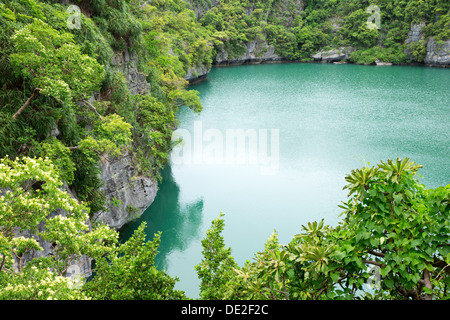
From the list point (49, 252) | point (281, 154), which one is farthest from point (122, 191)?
point (281, 154)

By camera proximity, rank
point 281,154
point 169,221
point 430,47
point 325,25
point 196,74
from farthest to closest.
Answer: point 325,25
point 430,47
point 196,74
point 281,154
point 169,221

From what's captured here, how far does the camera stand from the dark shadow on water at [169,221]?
11467 millimetres

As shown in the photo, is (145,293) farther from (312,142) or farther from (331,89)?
(331,89)

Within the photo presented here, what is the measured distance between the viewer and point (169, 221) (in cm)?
1288

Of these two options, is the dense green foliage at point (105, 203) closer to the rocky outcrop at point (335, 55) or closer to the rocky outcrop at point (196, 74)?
the rocky outcrop at point (196, 74)

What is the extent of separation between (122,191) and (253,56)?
46.4m

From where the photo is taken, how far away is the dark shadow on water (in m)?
11.5

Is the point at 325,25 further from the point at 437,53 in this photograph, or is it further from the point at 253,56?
the point at 437,53

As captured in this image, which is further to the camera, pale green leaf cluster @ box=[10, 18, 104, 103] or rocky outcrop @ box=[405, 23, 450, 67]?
rocky outcrop @ box=[405, 23, 450, 67]

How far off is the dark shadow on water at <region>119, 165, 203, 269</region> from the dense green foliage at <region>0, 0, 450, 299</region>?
5.09ft

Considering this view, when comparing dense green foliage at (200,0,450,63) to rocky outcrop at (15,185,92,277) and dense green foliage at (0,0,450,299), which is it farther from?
rocky outcrop at (15,185,92,277)

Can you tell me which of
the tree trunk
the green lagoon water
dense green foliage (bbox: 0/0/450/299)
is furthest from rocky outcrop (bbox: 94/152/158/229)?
the tree trunk

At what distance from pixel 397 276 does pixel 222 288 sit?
7.16 feet

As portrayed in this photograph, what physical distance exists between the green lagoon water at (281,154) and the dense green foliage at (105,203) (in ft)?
7.94
